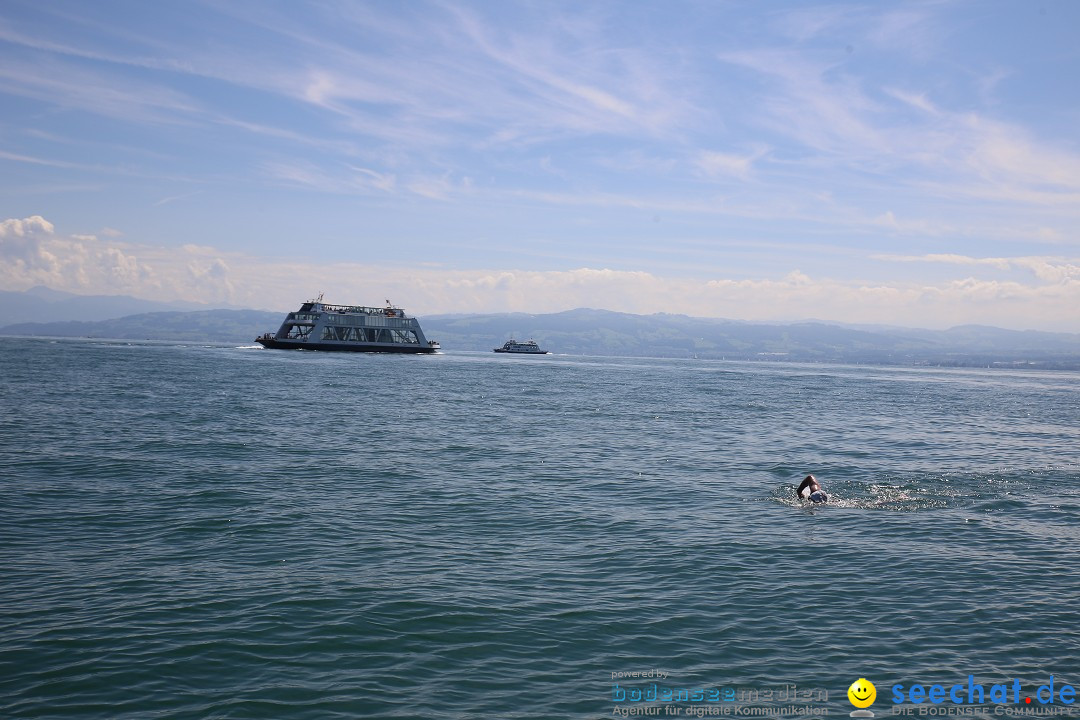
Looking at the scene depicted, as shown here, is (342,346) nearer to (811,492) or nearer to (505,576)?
(811,492)

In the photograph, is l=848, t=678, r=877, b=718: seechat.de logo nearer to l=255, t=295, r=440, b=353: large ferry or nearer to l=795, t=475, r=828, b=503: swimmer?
l=795, t=475, r=828, b=503: swimmer

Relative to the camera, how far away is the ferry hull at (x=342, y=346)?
158375 millimetres

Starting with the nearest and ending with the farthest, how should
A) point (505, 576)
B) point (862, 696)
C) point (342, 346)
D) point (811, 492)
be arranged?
point (862, 696)
point (505, 576)
point (811, 492)
point (342, 346)

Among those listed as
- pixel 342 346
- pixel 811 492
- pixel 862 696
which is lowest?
pixel 862 696

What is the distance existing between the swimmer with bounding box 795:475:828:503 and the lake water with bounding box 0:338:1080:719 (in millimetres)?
1109

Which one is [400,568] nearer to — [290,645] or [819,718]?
[290,645]

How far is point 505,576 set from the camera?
50.0ft

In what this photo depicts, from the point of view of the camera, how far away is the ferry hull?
6235 inches

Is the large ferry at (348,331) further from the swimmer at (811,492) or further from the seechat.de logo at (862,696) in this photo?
the seechat.de logo at (862,696)

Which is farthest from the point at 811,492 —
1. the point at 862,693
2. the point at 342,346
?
the point at 342,346

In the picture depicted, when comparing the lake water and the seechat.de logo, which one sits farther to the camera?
the lake water

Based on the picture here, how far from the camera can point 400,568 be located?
1551 cm

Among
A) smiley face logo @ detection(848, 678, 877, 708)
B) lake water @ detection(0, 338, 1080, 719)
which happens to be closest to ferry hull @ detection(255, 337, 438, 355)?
lake water @ detection(0, 338, 1080, 719)

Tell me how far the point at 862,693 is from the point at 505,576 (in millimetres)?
7332
